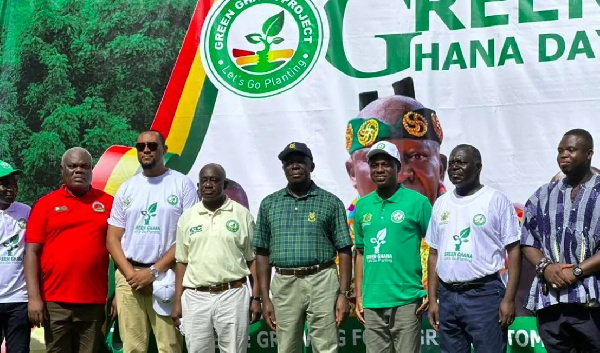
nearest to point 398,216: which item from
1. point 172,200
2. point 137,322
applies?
point 172,200

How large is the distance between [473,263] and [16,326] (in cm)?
270

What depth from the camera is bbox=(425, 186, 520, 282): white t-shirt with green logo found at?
435cm

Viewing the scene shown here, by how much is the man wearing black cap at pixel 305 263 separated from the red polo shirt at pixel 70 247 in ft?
3.32

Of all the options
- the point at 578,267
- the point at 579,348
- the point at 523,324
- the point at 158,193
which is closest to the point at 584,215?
the point at 578,267

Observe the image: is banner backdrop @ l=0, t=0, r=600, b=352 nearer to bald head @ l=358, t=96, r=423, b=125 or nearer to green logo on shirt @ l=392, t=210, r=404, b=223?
bald head @ l=358, t=96, r=423, b=125

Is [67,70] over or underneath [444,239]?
over

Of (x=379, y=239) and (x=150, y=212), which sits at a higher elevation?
(x=150, y=212)

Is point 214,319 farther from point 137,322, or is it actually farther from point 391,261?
point 391,261

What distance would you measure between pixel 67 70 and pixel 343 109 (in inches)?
83.1

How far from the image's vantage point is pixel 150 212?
5.12 metres

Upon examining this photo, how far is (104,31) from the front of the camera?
6.19 metres

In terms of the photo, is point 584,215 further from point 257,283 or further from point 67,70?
point 67,70

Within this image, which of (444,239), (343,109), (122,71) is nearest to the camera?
(444,239)

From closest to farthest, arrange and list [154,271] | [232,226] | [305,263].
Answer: [305,263]
[232,226]
[154,271]
